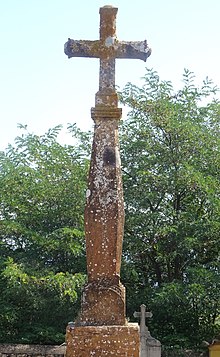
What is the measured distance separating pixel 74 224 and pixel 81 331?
13307mm

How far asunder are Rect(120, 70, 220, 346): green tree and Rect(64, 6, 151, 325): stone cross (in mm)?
11350

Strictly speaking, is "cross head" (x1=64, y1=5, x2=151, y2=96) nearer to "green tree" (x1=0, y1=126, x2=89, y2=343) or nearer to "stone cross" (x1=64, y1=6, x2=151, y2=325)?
"stone cross" (x1=64, y1=6, x2=151, y2=325)

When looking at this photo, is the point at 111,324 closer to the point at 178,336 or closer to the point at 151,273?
the point at 178,336

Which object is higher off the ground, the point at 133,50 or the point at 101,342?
the point at 133,50

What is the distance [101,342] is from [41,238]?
1224 centimetres

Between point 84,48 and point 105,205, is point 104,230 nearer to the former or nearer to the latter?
point 105,205

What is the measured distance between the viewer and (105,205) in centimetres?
469

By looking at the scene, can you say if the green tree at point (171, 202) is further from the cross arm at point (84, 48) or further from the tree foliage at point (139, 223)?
the cross arm at point (84, 48)

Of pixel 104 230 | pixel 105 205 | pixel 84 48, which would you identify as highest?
pixel 84 48

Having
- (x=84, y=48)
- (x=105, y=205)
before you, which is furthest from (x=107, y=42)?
(x=105, y=205)

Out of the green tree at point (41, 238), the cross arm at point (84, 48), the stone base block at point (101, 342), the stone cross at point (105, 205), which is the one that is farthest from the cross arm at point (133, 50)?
the green tree at point (41, 238)

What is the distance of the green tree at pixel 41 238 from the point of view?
15219 millimetres

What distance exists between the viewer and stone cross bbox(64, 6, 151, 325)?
177 inches

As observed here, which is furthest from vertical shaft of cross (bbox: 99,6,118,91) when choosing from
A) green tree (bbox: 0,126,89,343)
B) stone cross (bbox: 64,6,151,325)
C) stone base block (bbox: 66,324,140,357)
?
green tree (bbox: 0,126,89,343)
